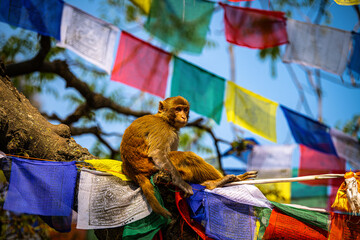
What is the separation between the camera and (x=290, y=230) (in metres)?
A: 2.95

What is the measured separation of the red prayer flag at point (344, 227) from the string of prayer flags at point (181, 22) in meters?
4.51

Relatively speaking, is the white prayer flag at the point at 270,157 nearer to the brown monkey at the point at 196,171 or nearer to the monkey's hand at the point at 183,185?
the brown monkey at the point at 196,171

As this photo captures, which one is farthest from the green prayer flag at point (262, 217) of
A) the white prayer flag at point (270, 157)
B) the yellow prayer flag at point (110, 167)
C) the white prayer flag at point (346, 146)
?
the white prayer flag at point (346, 146)

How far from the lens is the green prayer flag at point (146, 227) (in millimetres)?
2813

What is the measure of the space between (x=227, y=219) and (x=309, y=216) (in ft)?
2.39

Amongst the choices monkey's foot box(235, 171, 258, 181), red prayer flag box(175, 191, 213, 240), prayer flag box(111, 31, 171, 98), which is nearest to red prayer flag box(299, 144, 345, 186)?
prayer flag box(111, 31, 171, 98)

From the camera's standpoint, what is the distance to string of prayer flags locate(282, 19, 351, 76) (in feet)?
23.2

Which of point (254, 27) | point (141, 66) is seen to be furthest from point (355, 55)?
point (141, 66)

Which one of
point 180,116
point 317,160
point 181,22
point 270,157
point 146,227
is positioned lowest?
point 270,157

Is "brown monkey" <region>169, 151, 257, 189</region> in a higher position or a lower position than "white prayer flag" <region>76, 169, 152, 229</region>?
higher

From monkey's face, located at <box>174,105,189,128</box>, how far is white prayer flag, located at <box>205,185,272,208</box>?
1231 mm

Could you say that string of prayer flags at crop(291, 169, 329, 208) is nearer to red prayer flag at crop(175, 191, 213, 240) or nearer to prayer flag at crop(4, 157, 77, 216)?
red prayer flag at crop(175, 191, 213, 240)

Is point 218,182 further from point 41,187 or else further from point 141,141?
point 41,187

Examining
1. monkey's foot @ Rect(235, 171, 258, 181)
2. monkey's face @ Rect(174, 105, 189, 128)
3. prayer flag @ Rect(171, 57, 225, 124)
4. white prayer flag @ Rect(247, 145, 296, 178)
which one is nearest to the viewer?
monkey's foot @ Rect(235, 171, 258, 181)
